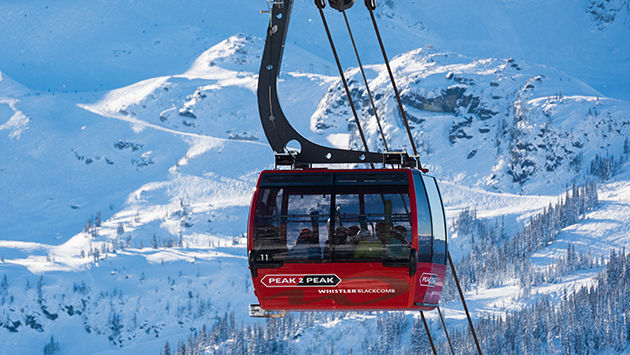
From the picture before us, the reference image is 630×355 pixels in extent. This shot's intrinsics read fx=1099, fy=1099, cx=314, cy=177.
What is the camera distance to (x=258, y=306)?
71.6ft

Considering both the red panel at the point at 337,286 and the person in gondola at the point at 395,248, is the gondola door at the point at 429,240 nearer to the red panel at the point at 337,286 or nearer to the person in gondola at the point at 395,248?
the person in gondola at the point at 395,248

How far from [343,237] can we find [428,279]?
2.08 m

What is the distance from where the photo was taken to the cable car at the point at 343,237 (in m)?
20.9

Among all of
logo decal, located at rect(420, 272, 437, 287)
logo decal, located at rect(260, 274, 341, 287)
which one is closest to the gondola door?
logo decal, located at rect(420, 272, 437, 287)

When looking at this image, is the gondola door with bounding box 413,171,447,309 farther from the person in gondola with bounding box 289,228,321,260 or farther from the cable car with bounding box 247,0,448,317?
the person in gondola with bounding box 289,228,321,260

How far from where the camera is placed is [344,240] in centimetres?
2089

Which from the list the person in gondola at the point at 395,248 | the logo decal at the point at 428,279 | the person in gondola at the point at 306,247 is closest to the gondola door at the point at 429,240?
the logo decal at the point at 428,279

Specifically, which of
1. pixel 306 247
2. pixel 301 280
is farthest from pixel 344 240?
pixel 301 280

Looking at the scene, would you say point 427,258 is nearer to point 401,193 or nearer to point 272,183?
point 401,193

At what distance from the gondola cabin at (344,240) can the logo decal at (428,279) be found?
39 millimetres

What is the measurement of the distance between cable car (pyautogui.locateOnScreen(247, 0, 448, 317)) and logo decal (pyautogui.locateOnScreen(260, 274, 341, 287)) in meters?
0.02

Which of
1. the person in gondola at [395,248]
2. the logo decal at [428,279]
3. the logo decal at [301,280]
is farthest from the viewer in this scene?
the logo decal at [428,279]

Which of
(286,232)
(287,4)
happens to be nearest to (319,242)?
(286,232)

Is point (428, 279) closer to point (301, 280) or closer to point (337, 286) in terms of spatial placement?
point (337, 286)
